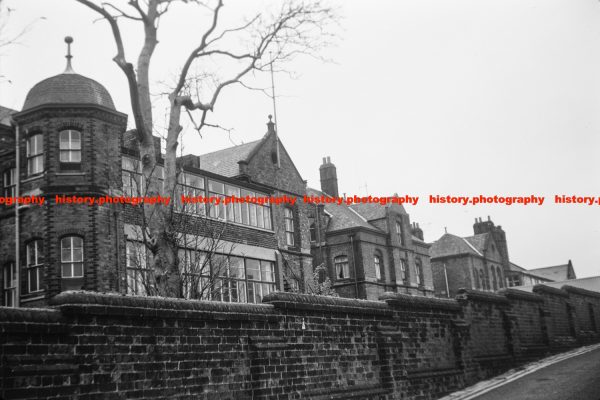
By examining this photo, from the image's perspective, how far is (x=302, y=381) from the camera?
421 inches

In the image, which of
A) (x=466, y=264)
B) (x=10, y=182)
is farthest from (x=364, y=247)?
(x=10, y=182)

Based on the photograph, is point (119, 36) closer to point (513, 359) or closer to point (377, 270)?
point (513, 359)

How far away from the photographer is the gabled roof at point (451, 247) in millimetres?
59781

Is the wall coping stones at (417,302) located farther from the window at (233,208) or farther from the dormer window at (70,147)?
the window at (233,208)

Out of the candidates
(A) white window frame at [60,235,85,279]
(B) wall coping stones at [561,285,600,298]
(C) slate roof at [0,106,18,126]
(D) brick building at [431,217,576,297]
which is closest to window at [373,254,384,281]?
(D) brick building at [431,217,576,297]

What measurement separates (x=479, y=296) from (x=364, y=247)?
24858 mm

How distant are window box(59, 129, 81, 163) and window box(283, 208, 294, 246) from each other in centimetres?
1332

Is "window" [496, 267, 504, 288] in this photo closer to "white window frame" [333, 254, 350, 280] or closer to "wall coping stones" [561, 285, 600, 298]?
"white window frame" [333, 254, 350, 280]

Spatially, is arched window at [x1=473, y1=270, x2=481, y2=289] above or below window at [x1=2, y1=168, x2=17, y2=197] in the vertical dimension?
below

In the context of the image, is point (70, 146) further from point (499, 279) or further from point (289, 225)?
point (499, 279)

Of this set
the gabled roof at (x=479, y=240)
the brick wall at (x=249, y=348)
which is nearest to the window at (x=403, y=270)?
the gabled roof at (x=479, y=240)

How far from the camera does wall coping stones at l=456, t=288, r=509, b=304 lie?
16.9 metres

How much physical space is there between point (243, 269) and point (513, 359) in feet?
43.3

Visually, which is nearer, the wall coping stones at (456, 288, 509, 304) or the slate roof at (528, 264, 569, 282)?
the wall coping stones at (456, 288, 509, 304)
